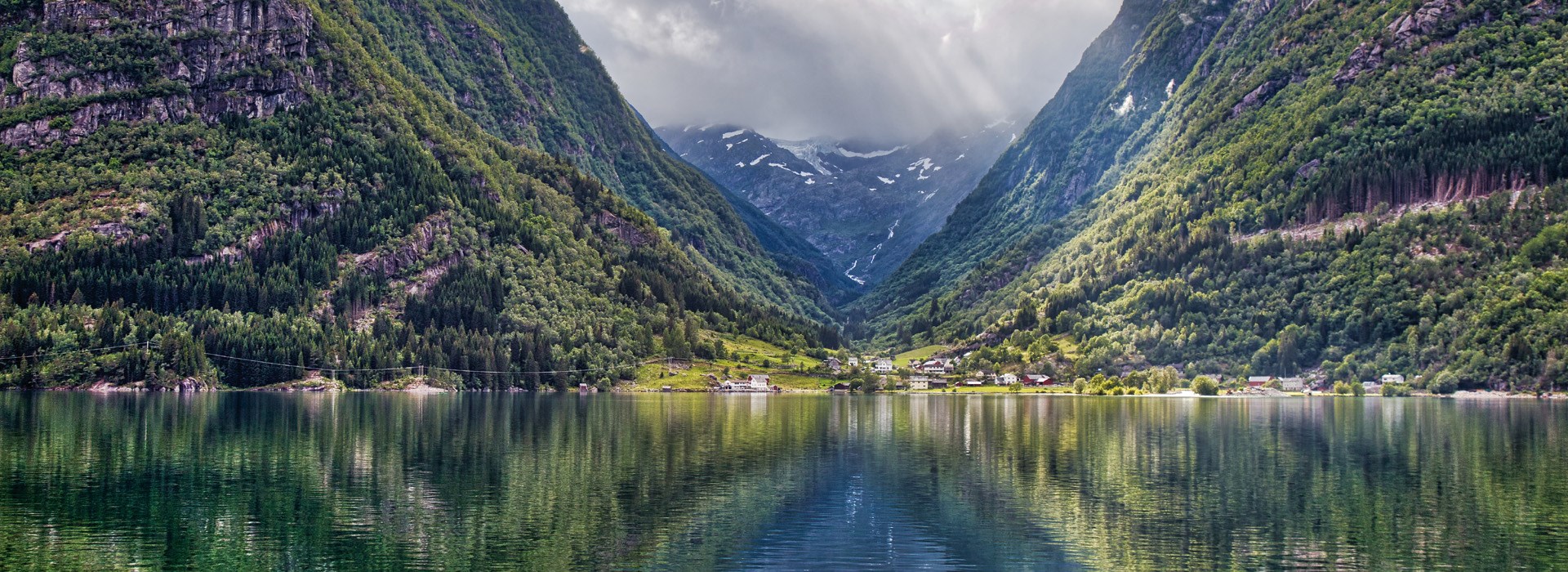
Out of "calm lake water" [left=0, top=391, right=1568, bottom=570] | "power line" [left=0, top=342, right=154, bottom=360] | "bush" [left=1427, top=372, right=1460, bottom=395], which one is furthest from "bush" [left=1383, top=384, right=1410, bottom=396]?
"power line" [left=0, top=342, right=154, bottom=360]

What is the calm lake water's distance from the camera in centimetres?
4575

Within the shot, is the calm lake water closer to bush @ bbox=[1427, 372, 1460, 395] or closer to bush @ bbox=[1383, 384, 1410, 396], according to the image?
bush @ bbox=[1427, 372, 1460, 395]

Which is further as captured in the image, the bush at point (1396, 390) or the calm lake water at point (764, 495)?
the bush at point (1396, 390)

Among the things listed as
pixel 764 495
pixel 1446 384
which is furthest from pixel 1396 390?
pixel 764 495

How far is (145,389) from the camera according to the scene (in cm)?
17238

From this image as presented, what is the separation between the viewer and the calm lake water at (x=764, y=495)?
45750mm

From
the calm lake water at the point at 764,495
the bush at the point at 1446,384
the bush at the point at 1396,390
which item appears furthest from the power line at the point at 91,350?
the bush at the point at 1446,384

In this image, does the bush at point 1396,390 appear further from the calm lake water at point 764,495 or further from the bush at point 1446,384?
the calm lake water at point 764,495

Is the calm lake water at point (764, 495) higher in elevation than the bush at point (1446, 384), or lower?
lower

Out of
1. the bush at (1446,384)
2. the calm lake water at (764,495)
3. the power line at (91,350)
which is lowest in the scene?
the calm lake water at (764,495)

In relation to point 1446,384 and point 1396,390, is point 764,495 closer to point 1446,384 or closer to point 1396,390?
point 1446,384

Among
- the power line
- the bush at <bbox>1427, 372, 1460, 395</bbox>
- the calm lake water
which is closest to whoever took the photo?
the calm lake water

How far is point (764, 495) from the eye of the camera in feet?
205

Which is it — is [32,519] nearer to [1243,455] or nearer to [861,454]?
[861,454]
